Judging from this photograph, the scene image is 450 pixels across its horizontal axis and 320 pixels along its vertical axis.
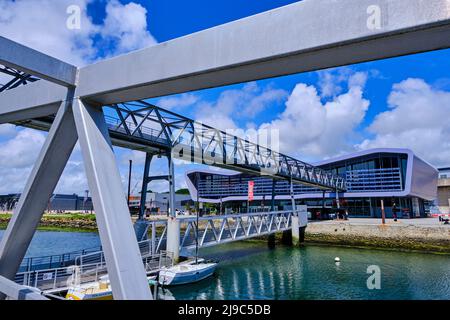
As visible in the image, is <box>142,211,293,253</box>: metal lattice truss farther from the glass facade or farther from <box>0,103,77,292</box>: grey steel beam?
the glass facade

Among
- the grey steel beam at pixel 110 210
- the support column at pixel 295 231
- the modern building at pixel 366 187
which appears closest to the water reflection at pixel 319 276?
the support column at pixel 295 231

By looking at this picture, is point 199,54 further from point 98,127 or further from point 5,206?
point 5,206

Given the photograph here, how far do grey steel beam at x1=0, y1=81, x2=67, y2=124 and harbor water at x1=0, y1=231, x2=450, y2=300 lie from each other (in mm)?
12298

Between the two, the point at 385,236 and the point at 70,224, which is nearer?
the point at 385,236

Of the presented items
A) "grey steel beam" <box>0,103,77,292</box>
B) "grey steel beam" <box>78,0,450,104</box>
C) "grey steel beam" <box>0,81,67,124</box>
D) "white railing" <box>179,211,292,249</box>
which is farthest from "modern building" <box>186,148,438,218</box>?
"grey steel beam" <box>78,0,450,104</box>

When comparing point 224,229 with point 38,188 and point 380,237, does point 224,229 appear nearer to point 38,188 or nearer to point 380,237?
point 380,237

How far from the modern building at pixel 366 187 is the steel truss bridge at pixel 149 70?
120 ft

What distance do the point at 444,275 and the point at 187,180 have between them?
5055 centimetres

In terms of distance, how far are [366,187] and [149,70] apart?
51235 mm

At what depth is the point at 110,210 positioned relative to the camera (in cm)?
266

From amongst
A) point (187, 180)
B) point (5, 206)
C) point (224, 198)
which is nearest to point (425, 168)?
point (224, 198)

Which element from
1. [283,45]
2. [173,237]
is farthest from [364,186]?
[283,45]

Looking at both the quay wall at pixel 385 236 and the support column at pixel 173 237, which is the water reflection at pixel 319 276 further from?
the quay wall at pixel 385 236

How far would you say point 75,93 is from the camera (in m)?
3.21
